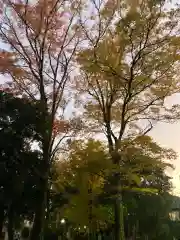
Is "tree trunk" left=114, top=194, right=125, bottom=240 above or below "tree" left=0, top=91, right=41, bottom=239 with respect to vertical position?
below

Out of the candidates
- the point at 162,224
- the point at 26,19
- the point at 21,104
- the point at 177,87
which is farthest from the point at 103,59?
the point at 162,224

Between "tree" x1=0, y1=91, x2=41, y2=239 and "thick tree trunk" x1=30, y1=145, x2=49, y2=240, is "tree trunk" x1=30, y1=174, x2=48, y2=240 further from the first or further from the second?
"tree" x1=0, y1=91, x2=41, y2=239

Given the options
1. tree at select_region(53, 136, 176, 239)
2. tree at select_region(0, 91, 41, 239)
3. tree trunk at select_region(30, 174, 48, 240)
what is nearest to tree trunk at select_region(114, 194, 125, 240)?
tree at select_region(53, 136, 176, 239)

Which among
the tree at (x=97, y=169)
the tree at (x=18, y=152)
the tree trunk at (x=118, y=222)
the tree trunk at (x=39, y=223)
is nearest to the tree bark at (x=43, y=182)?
the tree trunk at (x=39, y=223)

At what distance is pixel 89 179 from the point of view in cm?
1177

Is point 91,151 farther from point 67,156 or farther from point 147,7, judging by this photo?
point 147,7

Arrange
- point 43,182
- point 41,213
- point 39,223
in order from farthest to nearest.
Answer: point 43,182
point 41,213
point 39,223

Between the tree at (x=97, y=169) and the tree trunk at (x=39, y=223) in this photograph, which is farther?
the tree trunk at (x=39, y=223)

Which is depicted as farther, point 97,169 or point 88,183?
point 88,183

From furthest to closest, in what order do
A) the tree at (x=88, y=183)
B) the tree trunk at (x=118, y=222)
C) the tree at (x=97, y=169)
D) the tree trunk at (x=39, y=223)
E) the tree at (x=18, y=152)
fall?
the tree at (x=18, y=152) → the tree trunk at (x=39, y=223) → the tree at (x=88, y=183) → the tree trunk at (x=118, y=222) → the tree at (x=97, y=169)

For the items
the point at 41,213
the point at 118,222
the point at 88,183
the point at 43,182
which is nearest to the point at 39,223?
the point at 41,213

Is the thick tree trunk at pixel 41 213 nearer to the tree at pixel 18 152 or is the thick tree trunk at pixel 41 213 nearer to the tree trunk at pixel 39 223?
the tree trunk at pixel 39 223

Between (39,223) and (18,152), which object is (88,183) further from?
(18,152)

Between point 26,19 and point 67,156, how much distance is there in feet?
17.6
